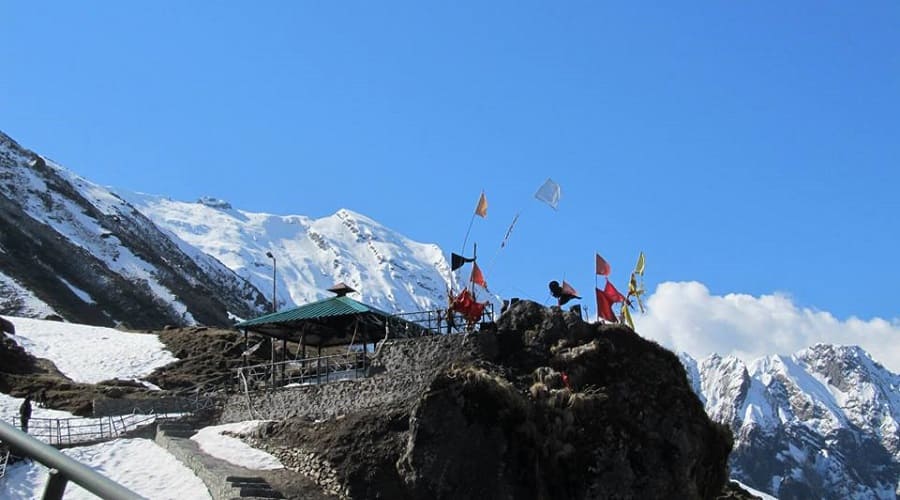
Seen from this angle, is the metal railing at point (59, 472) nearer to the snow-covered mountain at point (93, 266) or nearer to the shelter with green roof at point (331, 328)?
the shelter with green roof at point (331, 328)

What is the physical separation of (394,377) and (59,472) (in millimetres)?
29349

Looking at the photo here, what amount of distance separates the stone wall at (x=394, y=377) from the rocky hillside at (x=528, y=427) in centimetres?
7

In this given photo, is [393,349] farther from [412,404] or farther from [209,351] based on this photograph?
[209,351]

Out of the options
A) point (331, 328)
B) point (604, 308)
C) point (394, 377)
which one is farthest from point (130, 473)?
point (604, 308)

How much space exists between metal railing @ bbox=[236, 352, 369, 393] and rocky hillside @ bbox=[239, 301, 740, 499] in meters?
1.79

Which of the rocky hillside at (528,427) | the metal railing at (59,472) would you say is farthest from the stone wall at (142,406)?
the metal railing at (59,472)

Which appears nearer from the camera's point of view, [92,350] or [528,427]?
[528,427]

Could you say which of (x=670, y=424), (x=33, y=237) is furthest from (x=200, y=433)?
(x=33, y=237)

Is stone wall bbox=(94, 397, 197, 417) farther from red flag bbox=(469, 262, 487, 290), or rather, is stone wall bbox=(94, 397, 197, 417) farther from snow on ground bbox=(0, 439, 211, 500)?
red flag bbox=(469, 262, 487, 290)

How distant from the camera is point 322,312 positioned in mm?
39719

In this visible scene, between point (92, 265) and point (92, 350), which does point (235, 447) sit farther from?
point (92, 265)

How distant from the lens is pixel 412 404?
32406 millimetres

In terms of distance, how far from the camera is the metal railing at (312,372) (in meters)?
36.6

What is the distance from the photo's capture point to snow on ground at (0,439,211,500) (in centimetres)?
3055
